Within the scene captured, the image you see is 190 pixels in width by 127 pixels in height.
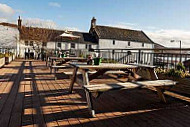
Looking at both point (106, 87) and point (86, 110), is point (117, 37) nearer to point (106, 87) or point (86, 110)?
point (86, 110)

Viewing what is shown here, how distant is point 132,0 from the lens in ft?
34.9

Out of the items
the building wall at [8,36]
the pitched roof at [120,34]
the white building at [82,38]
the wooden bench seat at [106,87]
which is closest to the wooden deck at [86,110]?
the wooden bench seat at [106,87]

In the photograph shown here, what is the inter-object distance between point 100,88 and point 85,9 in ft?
43.2

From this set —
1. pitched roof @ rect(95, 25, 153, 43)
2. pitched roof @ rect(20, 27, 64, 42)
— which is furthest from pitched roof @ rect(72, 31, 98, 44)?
pitched roof @ rect(20, 27, 64, 42)

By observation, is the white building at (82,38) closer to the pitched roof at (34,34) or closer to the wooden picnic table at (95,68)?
the pitched roof at (34,34)

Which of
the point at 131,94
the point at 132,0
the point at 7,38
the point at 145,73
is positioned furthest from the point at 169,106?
the point at 7,38

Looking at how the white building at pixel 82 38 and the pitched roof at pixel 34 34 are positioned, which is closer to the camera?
the pitched roof at pixel 34 34

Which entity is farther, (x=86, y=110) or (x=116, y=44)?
(x=116, y=44)

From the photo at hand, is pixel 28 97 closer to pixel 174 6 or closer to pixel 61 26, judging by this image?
pixel 174 6

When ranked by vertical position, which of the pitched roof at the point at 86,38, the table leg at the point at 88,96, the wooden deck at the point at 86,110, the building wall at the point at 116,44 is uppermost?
the pitched roof at the point at 86,38

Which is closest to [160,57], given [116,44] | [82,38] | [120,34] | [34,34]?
[34,34]

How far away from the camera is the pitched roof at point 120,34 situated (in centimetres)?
3174

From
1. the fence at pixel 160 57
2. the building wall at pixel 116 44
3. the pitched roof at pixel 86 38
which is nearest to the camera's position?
the fence at pixel 160 57

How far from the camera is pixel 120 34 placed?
111ft
